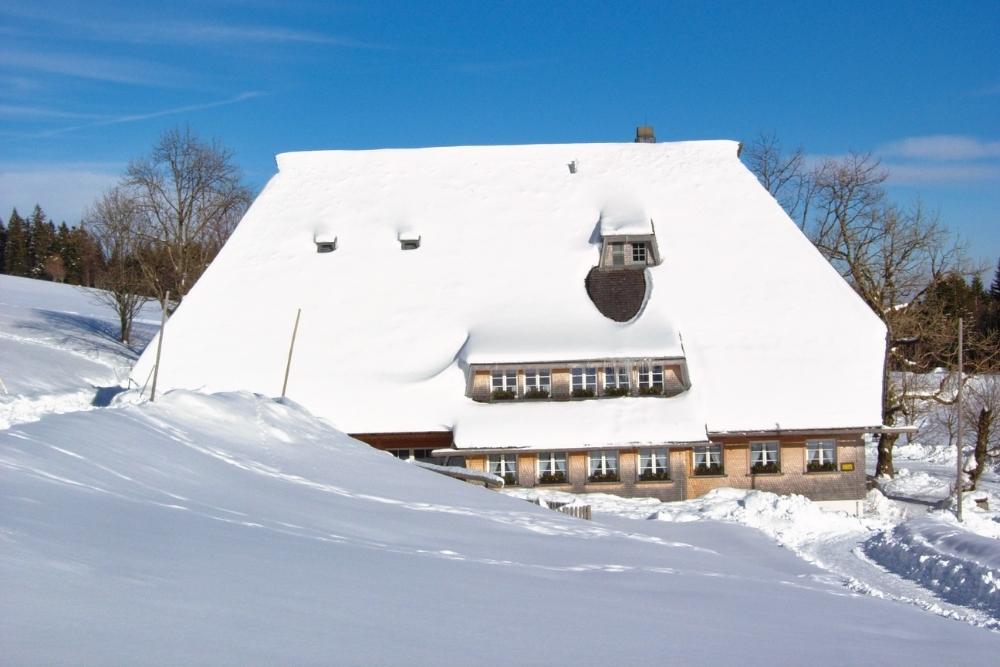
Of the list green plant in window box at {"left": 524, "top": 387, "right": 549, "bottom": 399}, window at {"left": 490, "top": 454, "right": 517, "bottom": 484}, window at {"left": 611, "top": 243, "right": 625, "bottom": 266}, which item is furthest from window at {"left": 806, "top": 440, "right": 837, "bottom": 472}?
window at {"left": 490, "top": 454, "right": 517, "bottom": 484}

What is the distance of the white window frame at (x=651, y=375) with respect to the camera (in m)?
26.7

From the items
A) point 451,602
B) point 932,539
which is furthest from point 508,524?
point 932,539

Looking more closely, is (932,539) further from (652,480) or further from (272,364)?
(272,364)

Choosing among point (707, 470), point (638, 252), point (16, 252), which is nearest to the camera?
point (707, 470)

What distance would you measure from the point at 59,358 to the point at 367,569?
36.7 metres

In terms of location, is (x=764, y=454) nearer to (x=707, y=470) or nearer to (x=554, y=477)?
(x=707, y=470)

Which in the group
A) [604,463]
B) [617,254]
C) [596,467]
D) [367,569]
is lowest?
[596,467]

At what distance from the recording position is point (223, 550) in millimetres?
8859

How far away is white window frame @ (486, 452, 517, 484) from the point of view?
2603cm

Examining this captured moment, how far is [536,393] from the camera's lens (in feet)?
88.2

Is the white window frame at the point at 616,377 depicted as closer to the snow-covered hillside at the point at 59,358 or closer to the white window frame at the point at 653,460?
the white window frame at the point at 653,460

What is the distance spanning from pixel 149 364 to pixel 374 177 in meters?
10.3

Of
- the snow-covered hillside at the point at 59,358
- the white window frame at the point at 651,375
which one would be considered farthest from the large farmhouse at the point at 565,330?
the snow-covered hillside at the point at 59,358

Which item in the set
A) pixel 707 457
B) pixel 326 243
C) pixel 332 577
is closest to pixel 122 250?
pixel 326 243
